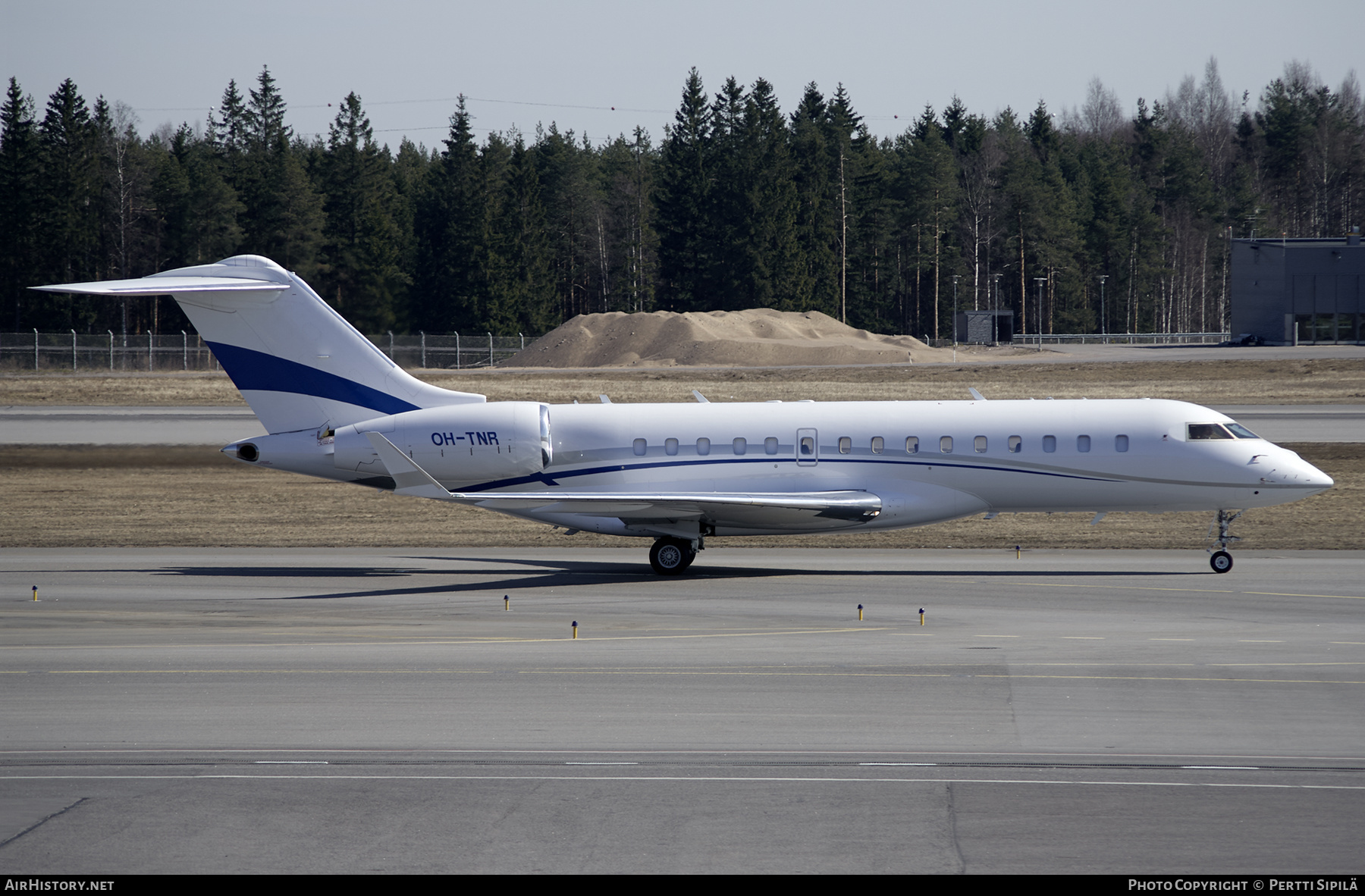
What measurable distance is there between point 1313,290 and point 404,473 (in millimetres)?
88493

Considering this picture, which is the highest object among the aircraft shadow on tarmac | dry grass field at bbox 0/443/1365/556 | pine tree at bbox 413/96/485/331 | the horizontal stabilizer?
pine tree at bbox 413/96/485/331

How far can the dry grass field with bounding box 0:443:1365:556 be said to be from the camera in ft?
101

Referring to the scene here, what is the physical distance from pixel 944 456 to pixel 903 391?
39.0 m

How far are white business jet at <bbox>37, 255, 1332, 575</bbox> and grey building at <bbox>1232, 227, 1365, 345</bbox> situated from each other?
77985 millimetres

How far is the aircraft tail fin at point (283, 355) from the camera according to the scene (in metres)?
26.6

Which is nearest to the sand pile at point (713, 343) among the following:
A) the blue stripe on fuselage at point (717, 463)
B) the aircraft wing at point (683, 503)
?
the blue stripe on fuselage at point (717, 463)

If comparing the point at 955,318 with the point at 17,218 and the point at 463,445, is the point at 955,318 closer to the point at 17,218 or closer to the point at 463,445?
the point at 17,218

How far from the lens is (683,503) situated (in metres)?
24.8

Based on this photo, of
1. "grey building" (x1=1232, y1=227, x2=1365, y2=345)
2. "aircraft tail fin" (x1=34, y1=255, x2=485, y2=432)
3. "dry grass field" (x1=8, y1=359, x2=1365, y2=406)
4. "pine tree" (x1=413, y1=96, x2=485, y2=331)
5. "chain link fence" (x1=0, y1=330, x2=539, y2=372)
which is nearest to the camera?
"aircraft tail fin" (x1=34, y1=255, x2=485, y2=432)

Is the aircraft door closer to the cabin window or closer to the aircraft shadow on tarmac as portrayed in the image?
the aircraft shadow on tarmac

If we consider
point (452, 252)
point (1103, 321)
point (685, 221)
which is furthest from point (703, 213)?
point (1103, 321)

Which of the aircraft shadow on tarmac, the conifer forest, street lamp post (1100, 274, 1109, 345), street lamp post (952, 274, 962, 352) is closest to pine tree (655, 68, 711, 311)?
the conifer forest
